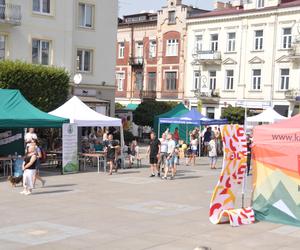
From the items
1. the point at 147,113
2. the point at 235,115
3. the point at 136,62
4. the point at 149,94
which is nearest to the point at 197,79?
the point at 149,94

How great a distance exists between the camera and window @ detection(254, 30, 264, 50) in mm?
48953

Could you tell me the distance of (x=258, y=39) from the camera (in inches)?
1939

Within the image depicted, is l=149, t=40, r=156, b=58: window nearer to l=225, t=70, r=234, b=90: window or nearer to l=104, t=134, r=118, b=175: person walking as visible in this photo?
l=225, t=70, r=234, b=90: window

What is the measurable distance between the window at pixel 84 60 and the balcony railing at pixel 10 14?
5.46 metres

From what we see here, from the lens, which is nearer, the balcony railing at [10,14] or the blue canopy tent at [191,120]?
the blue canopy tent at [191,120]

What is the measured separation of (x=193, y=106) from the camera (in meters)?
54.5

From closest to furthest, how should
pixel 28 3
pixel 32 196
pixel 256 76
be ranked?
1. pixel 32 196
2. pixel 28 3
3. pixel 256 76

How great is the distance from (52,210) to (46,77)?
59.6ft

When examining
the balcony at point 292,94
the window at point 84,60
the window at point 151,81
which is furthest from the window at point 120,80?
the window at point 84,60

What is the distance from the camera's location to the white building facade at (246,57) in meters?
46.8

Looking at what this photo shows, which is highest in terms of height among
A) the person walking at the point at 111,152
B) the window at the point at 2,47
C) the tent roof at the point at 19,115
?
the window at the point at 2,47

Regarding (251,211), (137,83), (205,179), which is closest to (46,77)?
(205,179)

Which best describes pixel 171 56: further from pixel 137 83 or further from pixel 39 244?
pixel 39 244

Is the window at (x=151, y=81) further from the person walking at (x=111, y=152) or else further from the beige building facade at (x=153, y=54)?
the person walking at (x=111, y=152)
